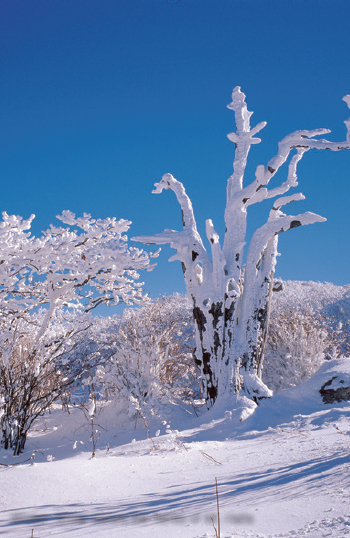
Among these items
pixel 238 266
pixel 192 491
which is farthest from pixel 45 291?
pixel 192 491

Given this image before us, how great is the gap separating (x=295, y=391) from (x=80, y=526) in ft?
18.2

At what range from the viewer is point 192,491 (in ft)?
7.53

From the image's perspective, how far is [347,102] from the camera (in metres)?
7.53

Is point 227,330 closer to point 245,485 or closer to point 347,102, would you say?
point 245,485

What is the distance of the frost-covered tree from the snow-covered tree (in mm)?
872

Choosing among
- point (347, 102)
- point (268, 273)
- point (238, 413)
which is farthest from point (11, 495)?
point (347, 102)

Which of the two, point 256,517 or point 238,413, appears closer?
point 256,517

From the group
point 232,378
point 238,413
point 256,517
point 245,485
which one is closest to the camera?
point 256,517

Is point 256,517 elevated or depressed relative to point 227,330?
depressed

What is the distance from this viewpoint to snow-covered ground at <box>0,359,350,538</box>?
1717mm

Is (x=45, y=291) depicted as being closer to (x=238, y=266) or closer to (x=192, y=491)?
(x=238, y=266)

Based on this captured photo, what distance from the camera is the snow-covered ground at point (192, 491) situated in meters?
1.72

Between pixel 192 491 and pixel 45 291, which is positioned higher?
pixel 45 291

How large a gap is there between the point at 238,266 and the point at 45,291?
3601mm
